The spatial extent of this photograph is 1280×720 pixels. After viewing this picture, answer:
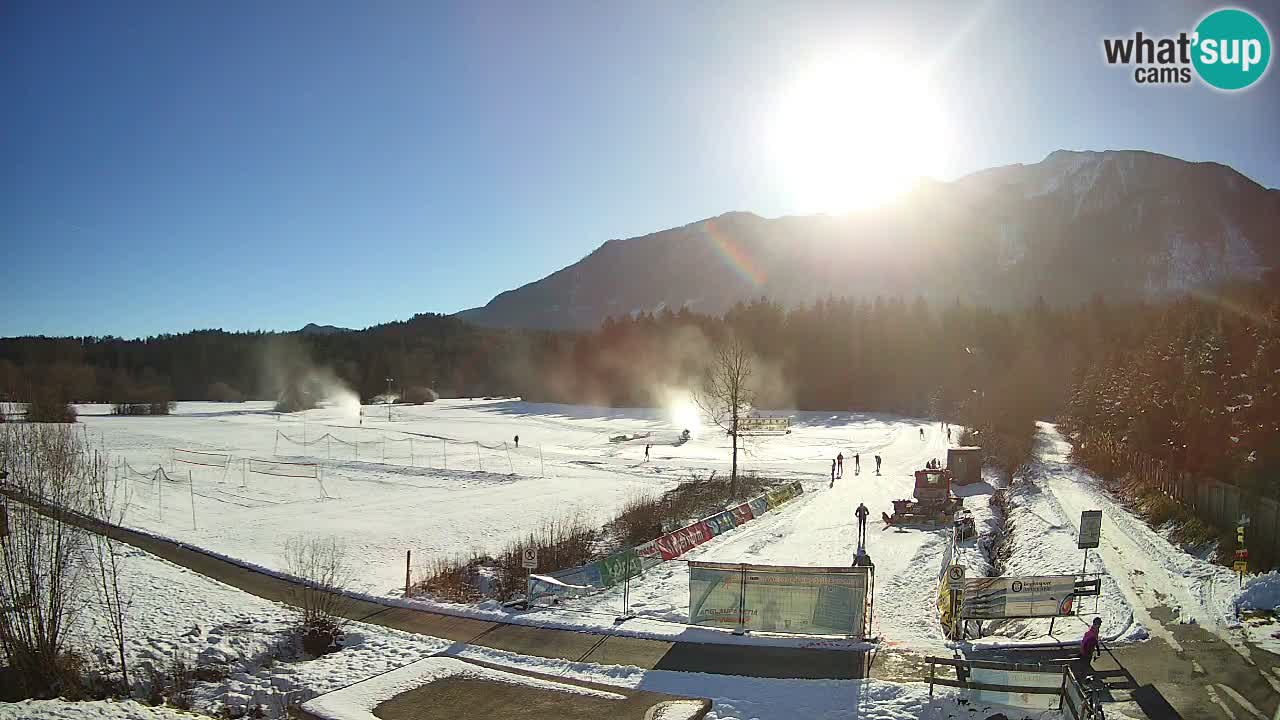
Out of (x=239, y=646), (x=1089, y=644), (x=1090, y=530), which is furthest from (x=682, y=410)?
(x=1089, y=644)

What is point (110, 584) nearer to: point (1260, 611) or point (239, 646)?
point (239, 646)

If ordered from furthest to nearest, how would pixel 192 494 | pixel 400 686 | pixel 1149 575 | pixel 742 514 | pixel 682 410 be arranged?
1. pixel 682 410
2. pixel 192 494
3. pixel 742 514
4. pixel 1149 575
5. pixel 400 686

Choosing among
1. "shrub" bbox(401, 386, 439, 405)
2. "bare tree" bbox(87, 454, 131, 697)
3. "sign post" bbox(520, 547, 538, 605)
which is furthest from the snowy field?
"shrub" bbox(401, 386, 439, 405)

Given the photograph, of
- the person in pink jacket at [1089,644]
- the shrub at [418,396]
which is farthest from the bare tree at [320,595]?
the shrub at [418,396]

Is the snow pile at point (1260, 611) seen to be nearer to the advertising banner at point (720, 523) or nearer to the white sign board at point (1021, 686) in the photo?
the white sign board at point (1021, 686)

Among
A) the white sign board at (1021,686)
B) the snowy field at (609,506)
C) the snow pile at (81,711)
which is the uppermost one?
the snow pile at (81,711)

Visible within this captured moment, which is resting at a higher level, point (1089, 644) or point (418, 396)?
point (418, 396)

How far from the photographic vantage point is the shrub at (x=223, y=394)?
13162 centimetres

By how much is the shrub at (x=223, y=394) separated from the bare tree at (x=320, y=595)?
12385 centimetres

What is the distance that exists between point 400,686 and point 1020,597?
46.5ft

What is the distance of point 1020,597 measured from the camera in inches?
647

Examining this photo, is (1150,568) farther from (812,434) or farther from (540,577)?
(812,434)

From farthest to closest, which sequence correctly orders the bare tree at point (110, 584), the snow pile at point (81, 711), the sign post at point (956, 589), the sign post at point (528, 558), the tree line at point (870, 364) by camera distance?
the tree line at point (870, 364) → the sign post at point (528, 558) → the sign post at point (956, 589) → the bare tree at point (110, 584) → the snow pile at point (81, 711)

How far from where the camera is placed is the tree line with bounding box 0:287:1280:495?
31047 millimetres
